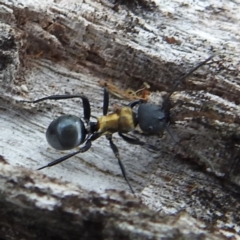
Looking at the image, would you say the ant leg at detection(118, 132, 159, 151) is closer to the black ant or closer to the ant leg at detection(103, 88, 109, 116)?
the black ant

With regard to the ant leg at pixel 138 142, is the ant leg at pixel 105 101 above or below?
above

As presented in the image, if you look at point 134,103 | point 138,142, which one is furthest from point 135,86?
point 138,142

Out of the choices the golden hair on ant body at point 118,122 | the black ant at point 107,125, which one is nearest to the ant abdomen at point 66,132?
the black ant at point 107,125

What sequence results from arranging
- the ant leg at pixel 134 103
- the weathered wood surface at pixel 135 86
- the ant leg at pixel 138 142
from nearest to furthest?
the weathered wood surface at pixel 135 86 → the ant leg at pixel 138 142 → the ant leg at pixel 134 103

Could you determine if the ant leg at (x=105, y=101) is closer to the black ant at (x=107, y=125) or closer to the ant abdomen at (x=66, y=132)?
the black ant at (x=107, y=125)

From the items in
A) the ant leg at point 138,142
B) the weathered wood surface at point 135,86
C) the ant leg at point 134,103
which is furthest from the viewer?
the ant leg at point 134,103
